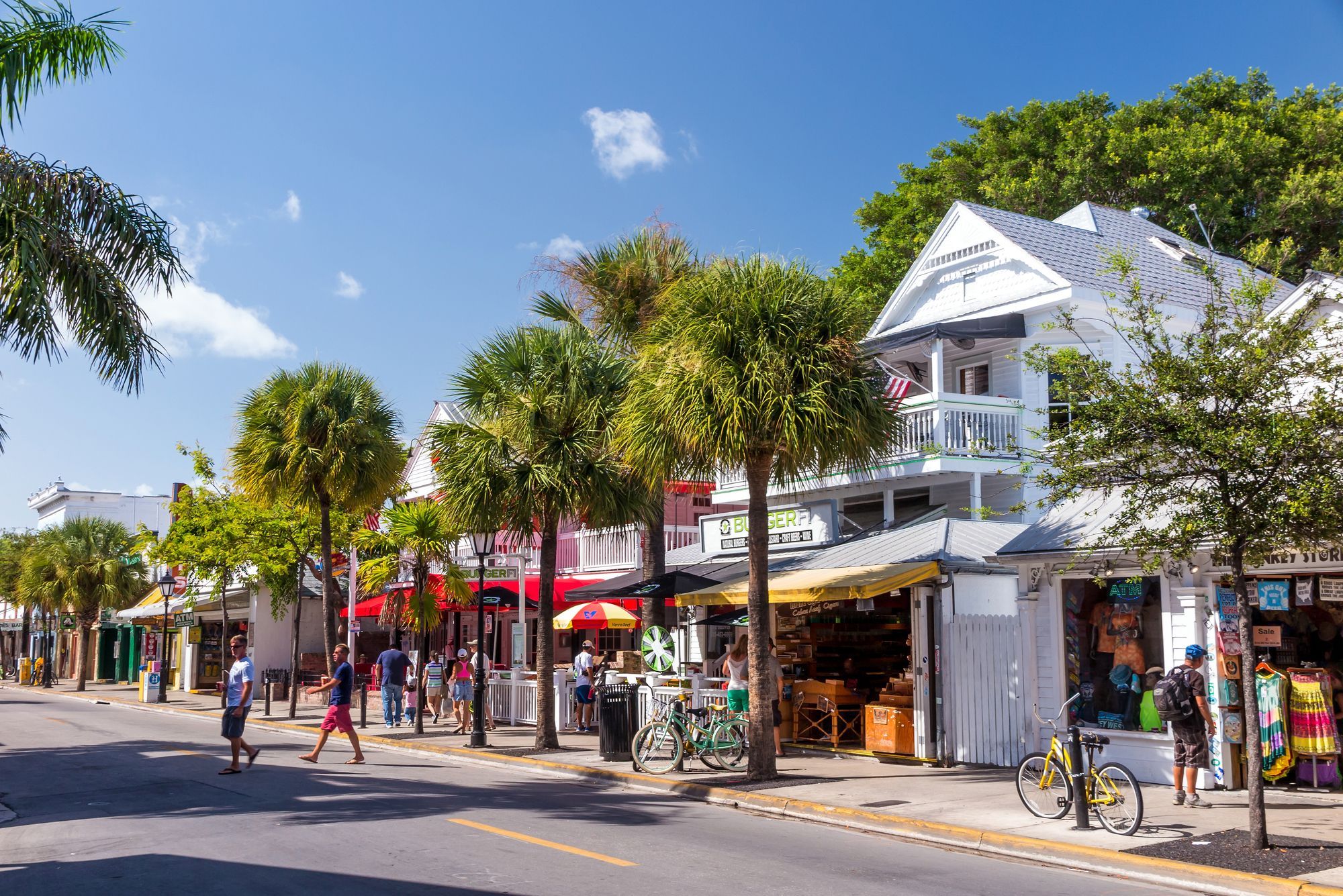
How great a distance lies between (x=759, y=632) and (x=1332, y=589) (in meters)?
6.70

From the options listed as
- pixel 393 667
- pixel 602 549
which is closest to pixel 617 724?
pixel 393 667

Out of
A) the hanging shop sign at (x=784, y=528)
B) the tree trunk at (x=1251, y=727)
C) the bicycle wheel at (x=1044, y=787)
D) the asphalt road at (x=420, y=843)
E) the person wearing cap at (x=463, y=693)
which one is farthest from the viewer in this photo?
the person wearing cap at (x=463, y=693)

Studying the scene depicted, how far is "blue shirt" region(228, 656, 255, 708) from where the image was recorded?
15258 millimetres

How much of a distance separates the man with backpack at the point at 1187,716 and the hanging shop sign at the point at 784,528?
777cm

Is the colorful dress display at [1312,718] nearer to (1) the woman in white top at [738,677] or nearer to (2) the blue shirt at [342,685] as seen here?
(1) the woman in white top at [738,677]

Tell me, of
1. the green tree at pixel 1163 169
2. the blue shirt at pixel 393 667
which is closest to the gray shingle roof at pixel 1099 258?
the green tree at pixel 1163 169

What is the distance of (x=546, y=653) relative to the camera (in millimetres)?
19094

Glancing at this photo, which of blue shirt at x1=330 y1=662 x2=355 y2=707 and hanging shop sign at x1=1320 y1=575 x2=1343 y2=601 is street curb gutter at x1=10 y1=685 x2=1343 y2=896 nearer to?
blue shirt at x1=330 y1=662 x2=355 y2=707

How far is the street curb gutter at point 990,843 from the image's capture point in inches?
349

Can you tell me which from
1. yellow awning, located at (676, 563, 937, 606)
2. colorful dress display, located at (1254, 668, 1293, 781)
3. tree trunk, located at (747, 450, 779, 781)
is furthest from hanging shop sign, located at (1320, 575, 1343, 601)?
tree trunk, located at (747, 450, 779, 781)

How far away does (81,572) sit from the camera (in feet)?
158

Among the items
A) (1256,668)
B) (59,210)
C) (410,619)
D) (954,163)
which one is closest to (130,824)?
(59,210)

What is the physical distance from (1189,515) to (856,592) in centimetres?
655

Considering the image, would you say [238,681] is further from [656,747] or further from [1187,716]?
[1187,716]
